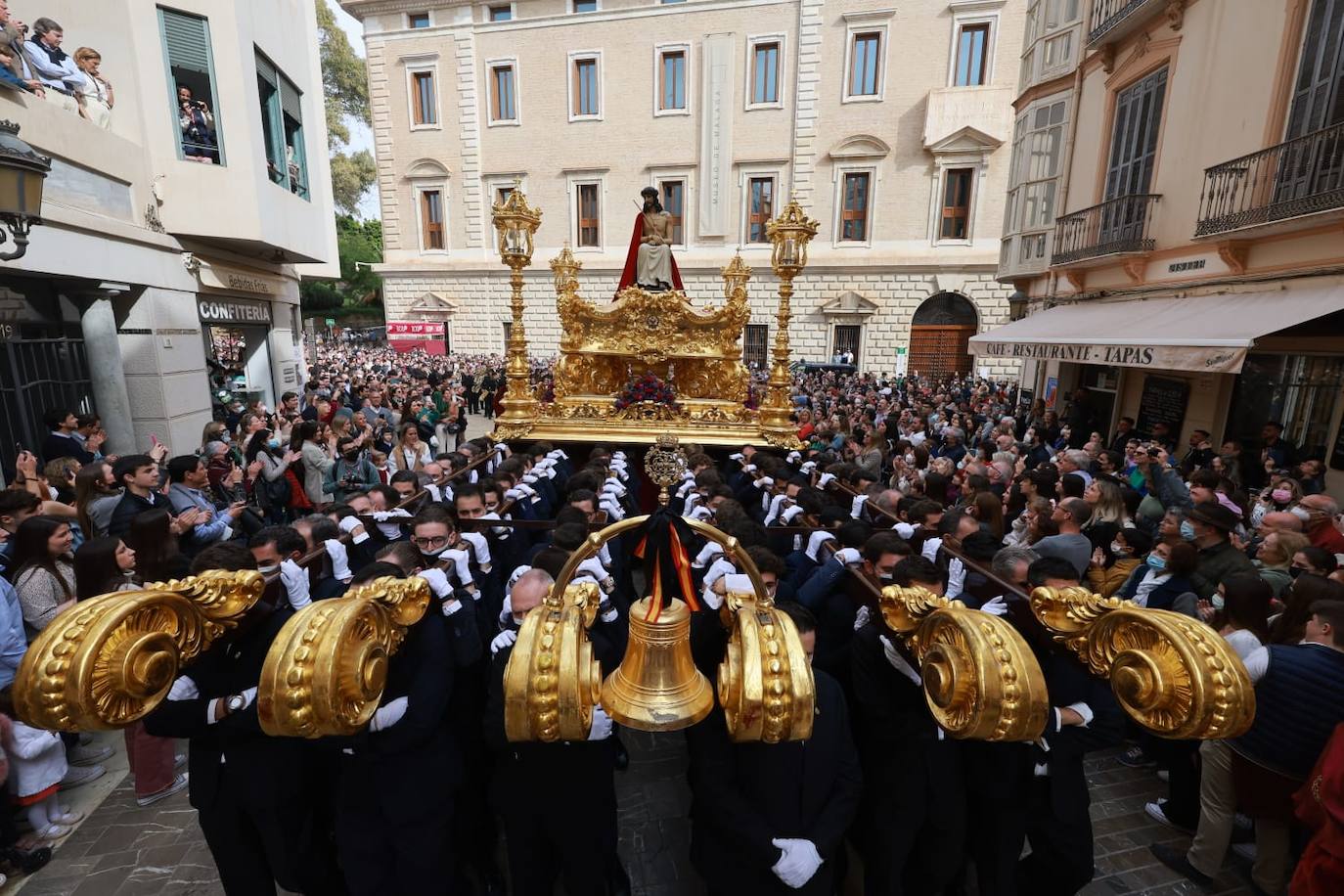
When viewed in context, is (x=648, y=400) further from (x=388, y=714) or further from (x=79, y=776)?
(x=388, y=714)

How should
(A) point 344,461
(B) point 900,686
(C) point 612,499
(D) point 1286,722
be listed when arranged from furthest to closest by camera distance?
(A) point 344,461 → (C) point 612,499 → (D) point 1286,722 → (B) point 900,686

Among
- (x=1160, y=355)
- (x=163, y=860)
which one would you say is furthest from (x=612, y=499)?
(x=1160, y=355)

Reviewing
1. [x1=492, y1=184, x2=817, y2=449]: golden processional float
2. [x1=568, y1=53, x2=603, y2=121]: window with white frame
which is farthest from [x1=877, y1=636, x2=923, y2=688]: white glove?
[x1=568, y1=53, x2=603, y2=121]: window with white frame

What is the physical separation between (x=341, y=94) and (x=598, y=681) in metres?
46.2

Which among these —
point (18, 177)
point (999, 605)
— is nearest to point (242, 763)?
point (999, 605)

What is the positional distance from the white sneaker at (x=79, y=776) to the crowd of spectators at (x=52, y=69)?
7.27 m

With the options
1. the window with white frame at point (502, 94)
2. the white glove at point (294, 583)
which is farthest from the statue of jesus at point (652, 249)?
the window with white frame at point (502, 94)

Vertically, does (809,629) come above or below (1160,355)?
below

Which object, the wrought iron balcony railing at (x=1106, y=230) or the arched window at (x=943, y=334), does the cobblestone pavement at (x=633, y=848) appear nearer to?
the wrought iron balcony railing at (x=1106, y=230)

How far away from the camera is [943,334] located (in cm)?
2378

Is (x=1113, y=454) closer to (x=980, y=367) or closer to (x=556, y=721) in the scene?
(x=556, y=721)

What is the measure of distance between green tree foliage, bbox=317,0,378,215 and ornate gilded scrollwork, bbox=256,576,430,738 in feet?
134

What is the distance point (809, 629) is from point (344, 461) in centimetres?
657

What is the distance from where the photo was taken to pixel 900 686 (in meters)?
2.55
